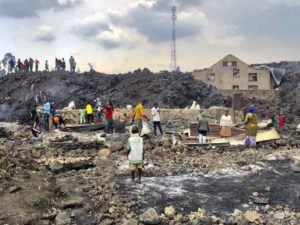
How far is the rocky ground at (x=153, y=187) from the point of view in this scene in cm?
838

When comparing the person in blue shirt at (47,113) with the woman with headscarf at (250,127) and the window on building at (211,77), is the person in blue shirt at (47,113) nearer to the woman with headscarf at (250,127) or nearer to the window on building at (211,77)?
the woman with headscarf at (250,127)

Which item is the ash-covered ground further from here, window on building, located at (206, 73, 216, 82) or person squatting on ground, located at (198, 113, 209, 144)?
person squatting on ground, located at (198, 113, 209, 144)

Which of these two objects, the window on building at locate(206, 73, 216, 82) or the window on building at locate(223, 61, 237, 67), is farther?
the window on building at locate(206, 73, 216, 82)

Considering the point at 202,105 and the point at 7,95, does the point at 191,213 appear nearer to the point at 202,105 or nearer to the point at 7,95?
the point at 202,105

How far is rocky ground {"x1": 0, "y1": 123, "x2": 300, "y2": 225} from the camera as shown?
8375mm

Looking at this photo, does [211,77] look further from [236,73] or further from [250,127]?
[250,127]

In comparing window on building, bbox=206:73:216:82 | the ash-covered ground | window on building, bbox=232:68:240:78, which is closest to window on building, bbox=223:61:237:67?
window on building, bbox=232:68:240:78

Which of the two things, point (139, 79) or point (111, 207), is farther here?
point (139, 79)

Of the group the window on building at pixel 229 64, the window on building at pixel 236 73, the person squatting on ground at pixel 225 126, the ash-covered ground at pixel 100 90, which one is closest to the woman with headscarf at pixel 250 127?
the person squatting on ground at pixel 225 126

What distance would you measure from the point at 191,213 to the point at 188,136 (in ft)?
32.4

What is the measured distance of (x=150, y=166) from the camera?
12359 millimetres

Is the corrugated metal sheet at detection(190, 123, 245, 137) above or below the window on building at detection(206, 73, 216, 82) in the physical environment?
below

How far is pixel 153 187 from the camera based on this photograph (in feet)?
33.4

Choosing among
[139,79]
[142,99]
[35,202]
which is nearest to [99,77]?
[139,79]
